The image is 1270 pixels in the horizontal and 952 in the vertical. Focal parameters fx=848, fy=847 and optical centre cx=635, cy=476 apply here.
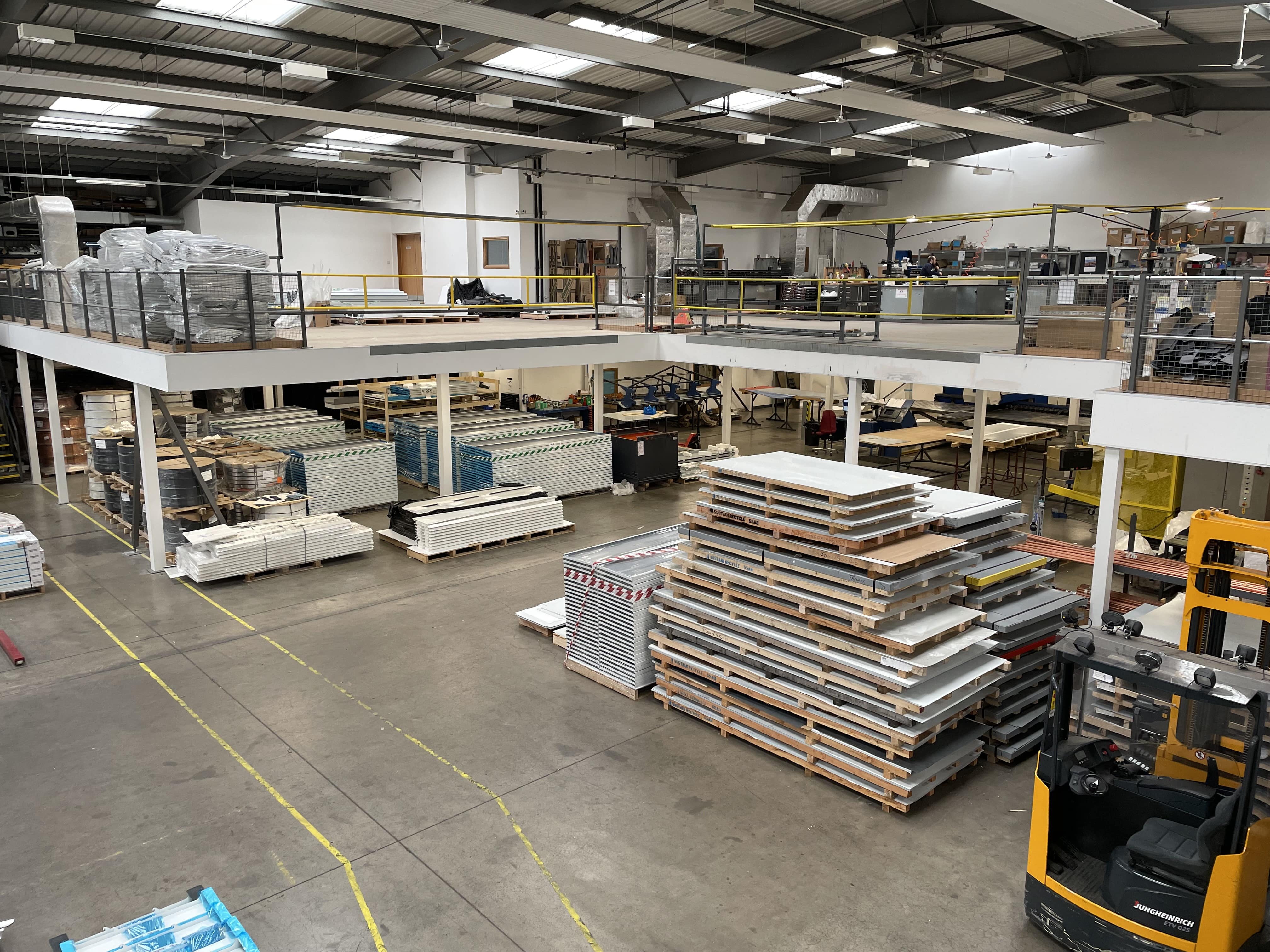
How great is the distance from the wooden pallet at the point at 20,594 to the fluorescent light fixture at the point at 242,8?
876 cm

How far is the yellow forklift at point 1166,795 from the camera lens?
455cm

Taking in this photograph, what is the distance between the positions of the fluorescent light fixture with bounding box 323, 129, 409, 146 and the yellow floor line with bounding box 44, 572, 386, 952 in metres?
14.4

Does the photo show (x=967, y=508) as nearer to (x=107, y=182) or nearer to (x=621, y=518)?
(x=621, y=518)

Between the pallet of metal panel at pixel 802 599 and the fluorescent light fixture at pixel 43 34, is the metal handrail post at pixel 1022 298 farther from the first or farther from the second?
the fluorescent light fixture at pixel 43 34

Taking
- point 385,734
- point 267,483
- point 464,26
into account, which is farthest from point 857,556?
point 267,483

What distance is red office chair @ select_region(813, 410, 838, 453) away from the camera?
62.9 feet

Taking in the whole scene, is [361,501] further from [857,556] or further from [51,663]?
[857,556]

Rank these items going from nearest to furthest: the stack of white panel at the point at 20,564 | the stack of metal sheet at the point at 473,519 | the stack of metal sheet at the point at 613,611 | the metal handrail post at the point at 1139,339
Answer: the metal handrail post at the point at 1139,339 → the stack of metal sheet at the point at 613,611 → the stack of white panel at the point at 20,564 → the stack of metal sheet at the point at 473,519

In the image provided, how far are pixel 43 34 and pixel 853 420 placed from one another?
12140 millimetres

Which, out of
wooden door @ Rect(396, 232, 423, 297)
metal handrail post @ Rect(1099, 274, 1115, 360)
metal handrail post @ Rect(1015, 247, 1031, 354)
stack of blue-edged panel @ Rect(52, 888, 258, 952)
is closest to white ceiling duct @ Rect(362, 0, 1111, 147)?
metal handrail post @ Rect(1015, 247, 1031, 354)

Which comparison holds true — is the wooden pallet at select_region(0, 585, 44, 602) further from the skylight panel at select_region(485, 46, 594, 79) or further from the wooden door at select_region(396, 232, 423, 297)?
the wooden door at select_region(396, 232, 423, 297)

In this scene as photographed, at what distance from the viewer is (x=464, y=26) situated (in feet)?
32.0

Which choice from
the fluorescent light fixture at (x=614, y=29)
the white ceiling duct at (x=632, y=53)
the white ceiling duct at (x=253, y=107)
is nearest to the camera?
the white ceiling duct at (x=632, y=53)

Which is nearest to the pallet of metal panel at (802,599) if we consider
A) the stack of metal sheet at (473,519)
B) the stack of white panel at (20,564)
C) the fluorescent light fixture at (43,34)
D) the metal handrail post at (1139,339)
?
the metal handrail post at (1139,339)
